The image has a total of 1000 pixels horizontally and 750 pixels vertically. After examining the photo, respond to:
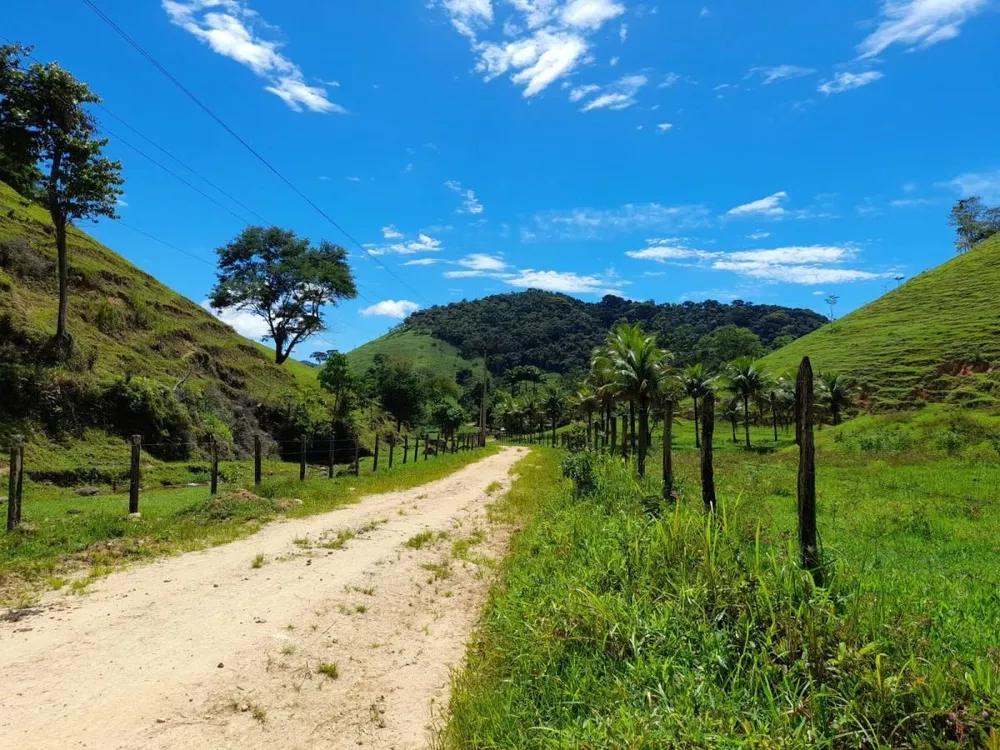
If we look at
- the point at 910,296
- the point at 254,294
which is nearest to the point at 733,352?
the point at 910,296

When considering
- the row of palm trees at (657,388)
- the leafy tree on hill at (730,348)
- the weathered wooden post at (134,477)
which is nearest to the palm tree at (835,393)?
the row of palm trees at (657,388)

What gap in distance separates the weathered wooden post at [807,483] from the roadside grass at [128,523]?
7.93 m

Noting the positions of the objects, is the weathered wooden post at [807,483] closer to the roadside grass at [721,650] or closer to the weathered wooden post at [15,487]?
the roadside grass at [721,650]

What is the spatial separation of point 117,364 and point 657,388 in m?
24.2

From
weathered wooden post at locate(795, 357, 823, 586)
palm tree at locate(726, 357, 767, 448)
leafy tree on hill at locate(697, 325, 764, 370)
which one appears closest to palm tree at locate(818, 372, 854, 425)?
palm tree at locate(726, 357, 767, 448)

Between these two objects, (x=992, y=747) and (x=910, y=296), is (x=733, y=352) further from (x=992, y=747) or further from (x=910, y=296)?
(x=992, y=747)

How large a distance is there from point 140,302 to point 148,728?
3396 centimetres

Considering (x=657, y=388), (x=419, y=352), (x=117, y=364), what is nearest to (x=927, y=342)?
(x=657, y=388)

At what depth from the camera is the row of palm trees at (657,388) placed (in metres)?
24.4

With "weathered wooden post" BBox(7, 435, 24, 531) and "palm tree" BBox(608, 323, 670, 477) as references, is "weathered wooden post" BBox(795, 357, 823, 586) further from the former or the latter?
"palm tree" BBox(608, 323, 670, 477)

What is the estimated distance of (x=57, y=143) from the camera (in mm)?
21688

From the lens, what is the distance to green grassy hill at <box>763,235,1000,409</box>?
5712 cm

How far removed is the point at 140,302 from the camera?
3238 centimetres

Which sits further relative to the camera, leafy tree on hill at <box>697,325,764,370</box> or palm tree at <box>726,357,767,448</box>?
leafy tree on hill at <box>697,325,764,370</box>
